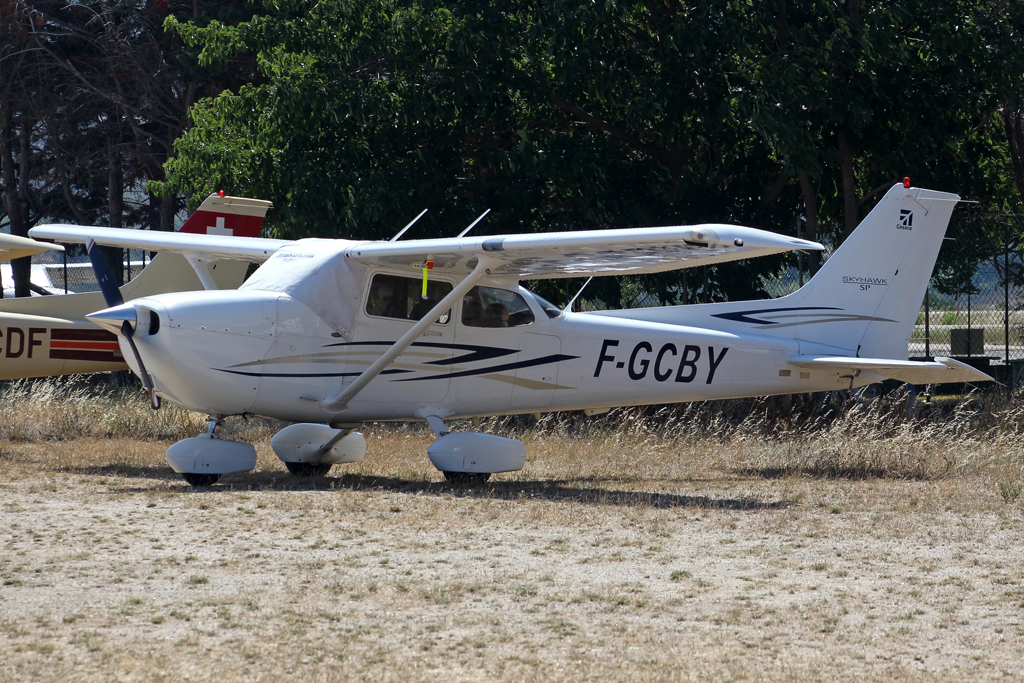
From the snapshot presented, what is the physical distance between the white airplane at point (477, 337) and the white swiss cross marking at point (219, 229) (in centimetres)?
137

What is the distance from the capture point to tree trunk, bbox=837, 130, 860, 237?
46.8 feet

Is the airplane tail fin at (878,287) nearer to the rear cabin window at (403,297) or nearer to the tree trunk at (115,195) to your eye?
the rear cabin window at (403,297)

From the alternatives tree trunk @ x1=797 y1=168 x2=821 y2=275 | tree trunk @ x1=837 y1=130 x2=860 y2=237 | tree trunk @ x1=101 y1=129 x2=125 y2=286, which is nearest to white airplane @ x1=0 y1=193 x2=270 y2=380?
tree trunk @ x1=797 y1=168 x2=821 y2=275

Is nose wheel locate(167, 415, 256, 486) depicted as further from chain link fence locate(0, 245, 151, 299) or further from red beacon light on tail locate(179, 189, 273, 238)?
chain link fence locate(0, 245, 151, 299)

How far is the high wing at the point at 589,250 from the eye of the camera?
7363 millimetres

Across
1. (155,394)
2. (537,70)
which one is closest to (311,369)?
(155,394)

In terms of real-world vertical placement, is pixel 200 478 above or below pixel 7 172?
below

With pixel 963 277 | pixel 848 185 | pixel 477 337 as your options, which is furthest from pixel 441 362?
pixel 963 277

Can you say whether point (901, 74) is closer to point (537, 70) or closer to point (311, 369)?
point (537, 70)

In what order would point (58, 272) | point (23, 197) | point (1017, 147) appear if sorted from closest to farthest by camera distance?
point (1017, 147) < point (23, 197) < point (58, 272)

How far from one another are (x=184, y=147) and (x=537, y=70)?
5.22 metres

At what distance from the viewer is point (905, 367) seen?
984 centimetres

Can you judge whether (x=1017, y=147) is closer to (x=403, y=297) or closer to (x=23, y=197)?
(x=403, y=297)

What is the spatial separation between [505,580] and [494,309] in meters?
4.52
